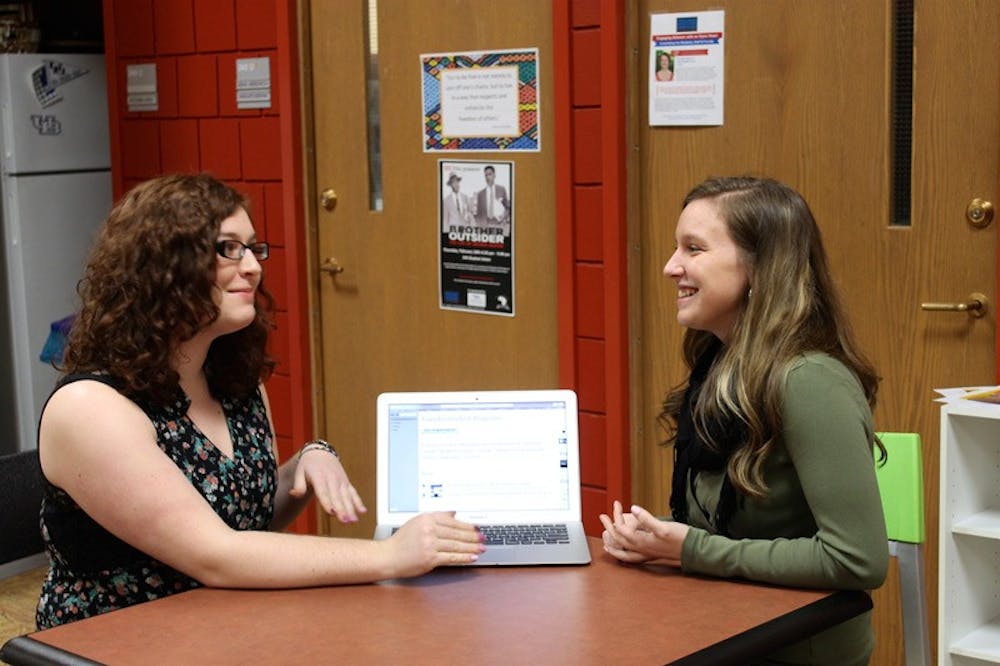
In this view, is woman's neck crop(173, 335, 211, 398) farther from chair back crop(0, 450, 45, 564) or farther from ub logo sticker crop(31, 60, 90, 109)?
ub logo sticker crop(31, 60, 90, 109)

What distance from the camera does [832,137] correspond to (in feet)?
10.4

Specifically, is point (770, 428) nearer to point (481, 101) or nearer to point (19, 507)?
point (19, 507)

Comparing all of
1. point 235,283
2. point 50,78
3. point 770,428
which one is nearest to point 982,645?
point 770,428

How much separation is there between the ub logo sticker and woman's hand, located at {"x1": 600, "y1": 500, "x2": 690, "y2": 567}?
3343 mm

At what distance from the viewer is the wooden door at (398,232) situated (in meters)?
3.77

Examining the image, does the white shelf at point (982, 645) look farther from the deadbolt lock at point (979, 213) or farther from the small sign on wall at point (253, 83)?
the small sign on wall at point (253, 83)

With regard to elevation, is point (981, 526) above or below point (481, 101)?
below

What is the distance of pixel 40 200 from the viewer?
472cm

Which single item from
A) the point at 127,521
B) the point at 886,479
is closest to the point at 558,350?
the point at 886,479

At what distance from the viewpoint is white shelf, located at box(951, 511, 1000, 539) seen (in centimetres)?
261

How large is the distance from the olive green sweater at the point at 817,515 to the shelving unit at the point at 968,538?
73cm

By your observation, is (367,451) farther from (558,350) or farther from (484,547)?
(484,547)

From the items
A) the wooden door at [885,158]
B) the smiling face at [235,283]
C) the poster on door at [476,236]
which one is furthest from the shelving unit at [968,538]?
the poster on door at [476,236]

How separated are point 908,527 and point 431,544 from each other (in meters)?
0.93
